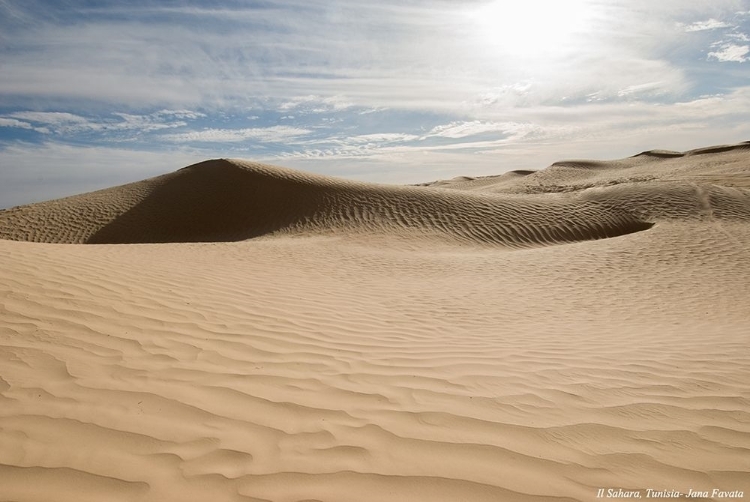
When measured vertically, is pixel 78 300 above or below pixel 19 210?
below

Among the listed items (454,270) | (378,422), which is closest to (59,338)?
(378,422)

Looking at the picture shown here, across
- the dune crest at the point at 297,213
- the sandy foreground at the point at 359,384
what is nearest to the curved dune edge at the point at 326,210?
the dune crest at the point at 297,213

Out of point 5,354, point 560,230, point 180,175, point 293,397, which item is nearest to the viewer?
point 293,397

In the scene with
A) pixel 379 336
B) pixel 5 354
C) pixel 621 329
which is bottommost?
pixel 5 354

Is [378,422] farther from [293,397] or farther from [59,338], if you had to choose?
[59,338]

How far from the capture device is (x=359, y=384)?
2975 mm

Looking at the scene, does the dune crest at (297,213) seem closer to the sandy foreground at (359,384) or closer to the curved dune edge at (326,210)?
the curved dune edge at (326,210)

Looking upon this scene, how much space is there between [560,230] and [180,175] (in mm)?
19547

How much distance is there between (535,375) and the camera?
11.0 feet

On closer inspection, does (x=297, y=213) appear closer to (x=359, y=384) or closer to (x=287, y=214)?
(x=287, y=214)

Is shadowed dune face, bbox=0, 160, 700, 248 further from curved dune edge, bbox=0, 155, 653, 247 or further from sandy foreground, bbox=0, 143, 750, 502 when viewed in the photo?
sandy foreground, bbox=0, 143, 750, 502

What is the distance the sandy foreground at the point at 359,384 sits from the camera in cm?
198

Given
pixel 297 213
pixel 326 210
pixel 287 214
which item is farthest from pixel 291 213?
pixel 326 210

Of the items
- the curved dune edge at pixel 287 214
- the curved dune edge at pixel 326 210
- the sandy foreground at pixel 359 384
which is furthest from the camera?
the curved dune edge at pixel 287 214
